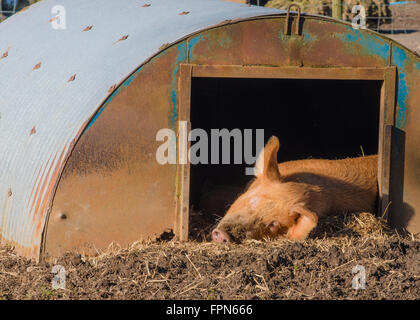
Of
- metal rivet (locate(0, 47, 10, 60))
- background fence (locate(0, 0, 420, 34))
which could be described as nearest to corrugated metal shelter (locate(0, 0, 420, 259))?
metal rivet (locate(0, 47, 10, 60))

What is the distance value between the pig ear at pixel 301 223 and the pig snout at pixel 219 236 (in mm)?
487

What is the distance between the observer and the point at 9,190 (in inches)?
204

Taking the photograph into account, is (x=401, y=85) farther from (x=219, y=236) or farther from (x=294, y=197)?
(x=219, y=236)

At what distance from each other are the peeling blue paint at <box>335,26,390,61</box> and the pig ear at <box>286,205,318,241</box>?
134 cm

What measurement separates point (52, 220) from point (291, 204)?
1.72m

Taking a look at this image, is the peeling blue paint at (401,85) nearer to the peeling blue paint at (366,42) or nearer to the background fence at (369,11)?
the peeling blue paint at (366,42)

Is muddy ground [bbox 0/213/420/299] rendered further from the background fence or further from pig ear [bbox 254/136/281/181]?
the background fence

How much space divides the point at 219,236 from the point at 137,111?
3.50 ft

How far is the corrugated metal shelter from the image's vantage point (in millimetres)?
4875

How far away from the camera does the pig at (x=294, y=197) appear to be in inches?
197

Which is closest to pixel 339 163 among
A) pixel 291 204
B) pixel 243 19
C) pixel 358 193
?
Result: pixel 358 193

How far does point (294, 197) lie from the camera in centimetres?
517

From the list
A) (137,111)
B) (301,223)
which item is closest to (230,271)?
(301,223)
